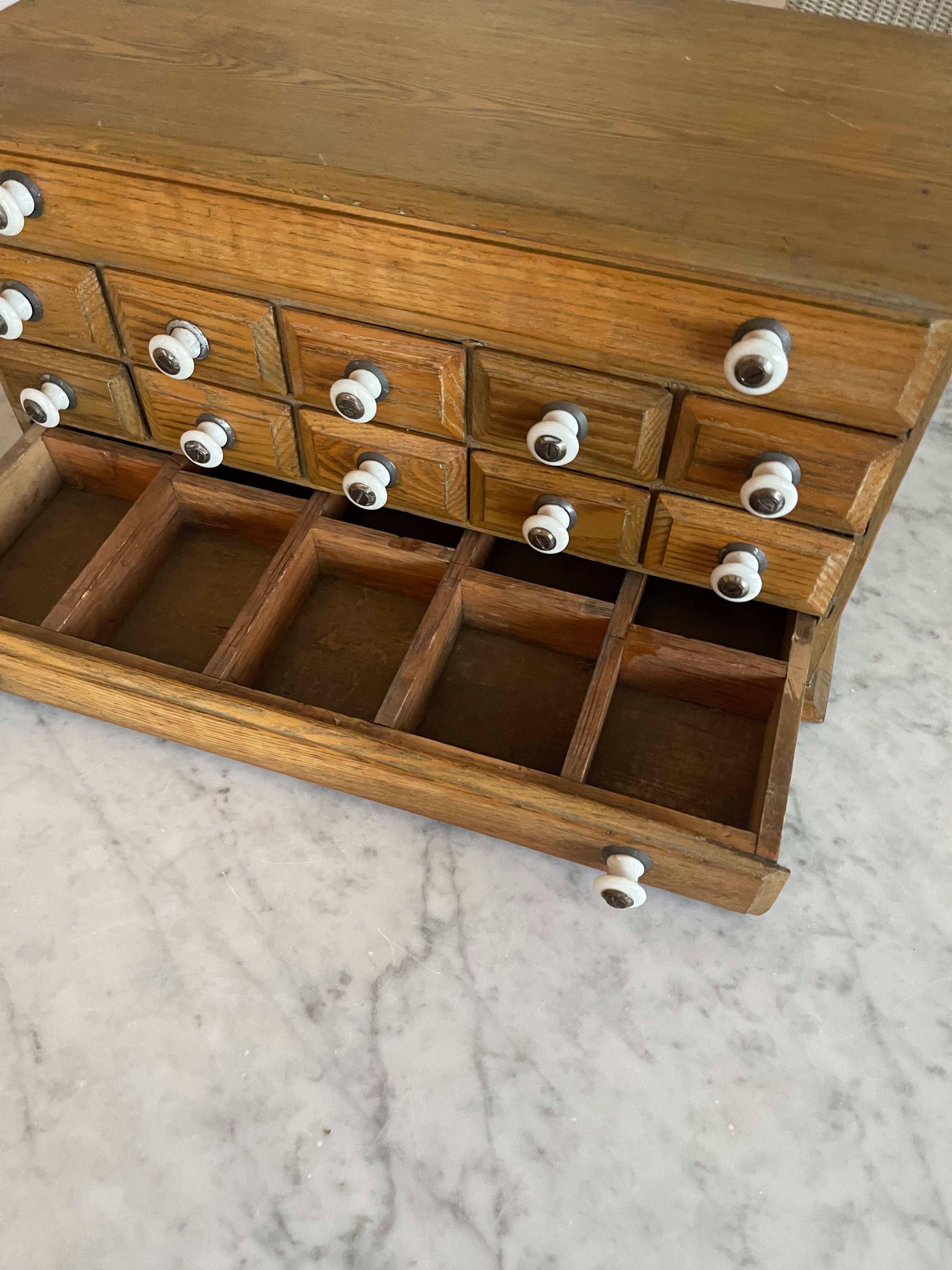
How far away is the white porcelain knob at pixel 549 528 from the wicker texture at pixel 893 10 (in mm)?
955

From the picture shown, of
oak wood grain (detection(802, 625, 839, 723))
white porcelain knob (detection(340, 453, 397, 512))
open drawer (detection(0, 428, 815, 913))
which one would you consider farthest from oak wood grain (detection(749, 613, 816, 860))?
white porcelain knob (detection(340, 453, 397, 512))

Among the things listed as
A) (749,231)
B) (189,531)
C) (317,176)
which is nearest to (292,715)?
(189,531)

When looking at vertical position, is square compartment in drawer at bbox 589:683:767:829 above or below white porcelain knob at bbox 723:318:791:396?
below

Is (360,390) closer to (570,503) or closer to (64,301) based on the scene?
(570,503)

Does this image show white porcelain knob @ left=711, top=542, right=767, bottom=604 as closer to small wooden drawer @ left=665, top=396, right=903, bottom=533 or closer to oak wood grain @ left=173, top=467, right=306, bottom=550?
small wooden drawer @ left=665, top=396, right=903, bottom=533

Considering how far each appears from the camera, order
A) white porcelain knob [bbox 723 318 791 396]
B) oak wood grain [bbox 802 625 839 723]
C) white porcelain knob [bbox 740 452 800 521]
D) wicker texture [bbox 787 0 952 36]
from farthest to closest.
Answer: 1. wicker texture [bbox 787 0 952 36]
2. oak wood grain [bbox 802 625 839 723]
3. white porcelain knob [bbox 740 452 800 521]
4. white porcelain knob [bbox 723 318 791 396]

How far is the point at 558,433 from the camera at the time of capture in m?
0.93

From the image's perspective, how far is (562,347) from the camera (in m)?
0.90

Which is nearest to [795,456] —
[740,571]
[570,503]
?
[740,571]

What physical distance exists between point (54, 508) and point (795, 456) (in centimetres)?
98

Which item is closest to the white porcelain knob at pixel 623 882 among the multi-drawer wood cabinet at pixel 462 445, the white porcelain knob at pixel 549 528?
the multi-drawer wood cabinet at pixel 462 445

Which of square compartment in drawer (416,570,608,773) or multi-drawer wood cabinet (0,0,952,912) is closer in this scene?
multi-drawer wood cabinet (0,0,952,912)

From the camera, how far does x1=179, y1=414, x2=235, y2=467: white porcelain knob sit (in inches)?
45.2

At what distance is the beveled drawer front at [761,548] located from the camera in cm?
98
